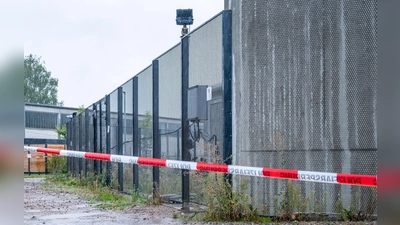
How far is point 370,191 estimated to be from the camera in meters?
7.67

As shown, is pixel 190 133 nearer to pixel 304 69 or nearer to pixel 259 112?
pixel 259 112

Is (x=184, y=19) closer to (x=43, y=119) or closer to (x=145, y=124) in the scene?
Answer: (x=145, y=124)

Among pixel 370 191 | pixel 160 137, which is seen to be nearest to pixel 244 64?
pixel 370 191

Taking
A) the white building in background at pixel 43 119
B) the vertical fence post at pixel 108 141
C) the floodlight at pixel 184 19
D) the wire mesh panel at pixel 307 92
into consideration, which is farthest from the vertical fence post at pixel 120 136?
the white building in background at pixel 43 119

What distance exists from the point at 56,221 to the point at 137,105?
5.14 m

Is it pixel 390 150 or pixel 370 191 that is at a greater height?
pixel 390 150

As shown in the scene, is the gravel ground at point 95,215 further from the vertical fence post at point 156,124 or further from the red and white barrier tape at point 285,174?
the vertical fence post at point 156,124

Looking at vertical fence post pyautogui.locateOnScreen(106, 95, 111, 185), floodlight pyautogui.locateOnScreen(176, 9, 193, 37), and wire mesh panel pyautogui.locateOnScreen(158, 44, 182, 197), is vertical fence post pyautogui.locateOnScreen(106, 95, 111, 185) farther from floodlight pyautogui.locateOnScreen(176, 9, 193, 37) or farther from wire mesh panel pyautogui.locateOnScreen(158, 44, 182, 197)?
floodlight pyautogui.locateOnScreen(176, 9, 193, 37)

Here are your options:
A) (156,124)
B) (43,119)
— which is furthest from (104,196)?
(43,119)

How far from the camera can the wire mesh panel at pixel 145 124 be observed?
12453 mm

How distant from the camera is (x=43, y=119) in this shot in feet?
172

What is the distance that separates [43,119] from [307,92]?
46735mm

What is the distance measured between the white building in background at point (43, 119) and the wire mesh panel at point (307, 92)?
43526mm

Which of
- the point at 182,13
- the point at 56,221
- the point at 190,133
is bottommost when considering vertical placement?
the point at 56,221
